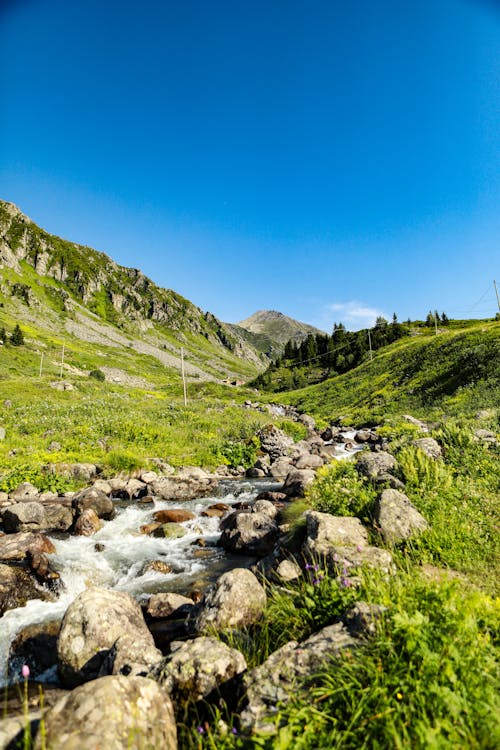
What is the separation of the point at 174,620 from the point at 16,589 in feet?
13.9

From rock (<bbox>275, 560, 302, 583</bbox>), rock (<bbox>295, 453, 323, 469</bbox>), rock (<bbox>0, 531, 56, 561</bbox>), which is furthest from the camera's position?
rock (<bbox>295, 453, 323, 469</bbox>)

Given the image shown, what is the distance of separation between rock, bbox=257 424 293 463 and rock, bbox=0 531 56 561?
17467 millimetres

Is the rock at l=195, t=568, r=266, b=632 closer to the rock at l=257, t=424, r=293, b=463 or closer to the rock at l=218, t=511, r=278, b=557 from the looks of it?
the rock at l=218, t=511, r=278, b=557

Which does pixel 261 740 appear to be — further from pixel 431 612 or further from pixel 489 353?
pixel 489 353

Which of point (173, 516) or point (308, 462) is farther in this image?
point (308, 462)

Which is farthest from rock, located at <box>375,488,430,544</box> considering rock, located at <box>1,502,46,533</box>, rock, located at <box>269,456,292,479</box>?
rock, located at <box>269,456,292,479</box>

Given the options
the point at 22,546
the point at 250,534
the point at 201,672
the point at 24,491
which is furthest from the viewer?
the point at 24,491

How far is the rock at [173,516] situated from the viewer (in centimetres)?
1463

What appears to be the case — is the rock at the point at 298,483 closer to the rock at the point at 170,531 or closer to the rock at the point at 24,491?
the rock at the point at 170,531

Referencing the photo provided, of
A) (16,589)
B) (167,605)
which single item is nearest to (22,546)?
(16,589)

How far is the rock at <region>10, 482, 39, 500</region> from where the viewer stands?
1593cm

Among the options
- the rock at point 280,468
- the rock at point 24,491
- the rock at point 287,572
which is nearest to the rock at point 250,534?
the rock at point 287,572

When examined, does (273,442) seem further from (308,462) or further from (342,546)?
(342,546)

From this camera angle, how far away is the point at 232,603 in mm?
6133
